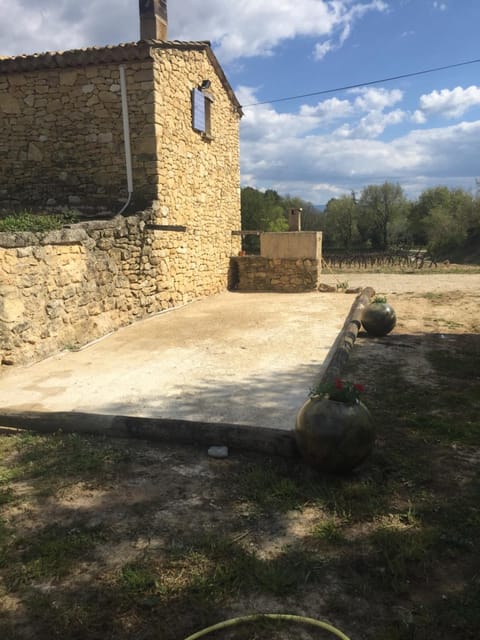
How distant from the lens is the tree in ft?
177

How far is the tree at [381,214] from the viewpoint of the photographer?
54.1 meters

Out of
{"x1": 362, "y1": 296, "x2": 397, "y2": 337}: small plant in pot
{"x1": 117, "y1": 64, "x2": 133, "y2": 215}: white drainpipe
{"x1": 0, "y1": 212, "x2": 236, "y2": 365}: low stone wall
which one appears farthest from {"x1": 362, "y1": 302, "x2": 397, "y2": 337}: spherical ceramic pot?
{"x1": 117, "y1": 64, "x2": 133, "y2": 215}: white drainpipe

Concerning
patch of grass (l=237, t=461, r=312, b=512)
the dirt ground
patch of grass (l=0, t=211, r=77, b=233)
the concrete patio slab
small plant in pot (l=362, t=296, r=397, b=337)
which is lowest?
the dirt ground

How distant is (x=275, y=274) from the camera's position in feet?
47.6

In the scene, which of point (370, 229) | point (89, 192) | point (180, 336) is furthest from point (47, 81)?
point (370, 229)

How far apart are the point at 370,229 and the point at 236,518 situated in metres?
55.9

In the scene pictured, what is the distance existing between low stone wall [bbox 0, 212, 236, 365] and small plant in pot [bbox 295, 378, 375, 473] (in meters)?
4.07

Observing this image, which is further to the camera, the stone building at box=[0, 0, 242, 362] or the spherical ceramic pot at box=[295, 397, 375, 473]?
the stone building at box=[0, 0, 242, 362]

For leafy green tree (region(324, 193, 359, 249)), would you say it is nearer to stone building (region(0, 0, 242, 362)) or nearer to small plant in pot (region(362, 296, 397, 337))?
stone building (region(0, 0, 242, 362))

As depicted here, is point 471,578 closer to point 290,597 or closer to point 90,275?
point 290,597

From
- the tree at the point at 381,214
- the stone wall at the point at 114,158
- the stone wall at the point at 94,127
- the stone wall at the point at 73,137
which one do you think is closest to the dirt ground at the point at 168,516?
the stone wall at the point at 114,158

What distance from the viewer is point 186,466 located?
3.49 m

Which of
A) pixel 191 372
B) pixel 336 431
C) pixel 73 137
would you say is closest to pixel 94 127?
pixel 73 137

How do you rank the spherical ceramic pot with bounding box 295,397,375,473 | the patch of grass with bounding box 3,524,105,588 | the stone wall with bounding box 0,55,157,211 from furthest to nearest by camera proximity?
the stone wall with bounding box 0,55,157,211 → the spherical ceramic pot with bounding box 295,397,375,473 → the patch of grass with bounding box 3,524,105,588
